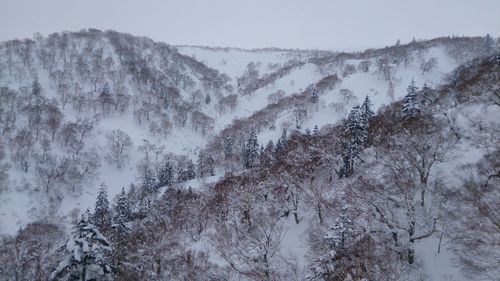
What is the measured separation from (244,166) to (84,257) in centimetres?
6584

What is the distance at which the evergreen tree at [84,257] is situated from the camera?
55.1ft

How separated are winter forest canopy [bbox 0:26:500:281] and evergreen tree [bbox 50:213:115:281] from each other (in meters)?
0.09

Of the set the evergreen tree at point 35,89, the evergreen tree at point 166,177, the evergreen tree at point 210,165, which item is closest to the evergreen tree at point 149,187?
the evergreen tree at point 166,177

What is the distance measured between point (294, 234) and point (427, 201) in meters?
10.7

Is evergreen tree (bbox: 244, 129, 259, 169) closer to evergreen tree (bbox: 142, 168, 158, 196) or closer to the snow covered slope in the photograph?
the snow covered slope

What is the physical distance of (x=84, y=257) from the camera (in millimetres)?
17047

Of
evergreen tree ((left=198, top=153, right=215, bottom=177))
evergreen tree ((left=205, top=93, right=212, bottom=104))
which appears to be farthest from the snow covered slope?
evergreen tree ((left=198, top=153, right=215, bottom=177))

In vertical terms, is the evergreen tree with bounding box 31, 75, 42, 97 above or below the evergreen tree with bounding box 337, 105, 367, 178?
above

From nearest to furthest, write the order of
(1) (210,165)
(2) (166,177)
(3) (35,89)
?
(2) (166,177) → (1) (210,165) → (3) (35,89)

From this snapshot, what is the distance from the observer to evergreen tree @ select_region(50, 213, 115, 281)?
1678 centimetres

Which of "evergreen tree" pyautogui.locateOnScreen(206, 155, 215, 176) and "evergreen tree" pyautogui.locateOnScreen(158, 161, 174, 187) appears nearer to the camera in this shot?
"evergreen tree" pyautogui.locateOnScreen(158, 161, 174, 187)

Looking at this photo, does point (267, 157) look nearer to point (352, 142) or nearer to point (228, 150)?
point (352, 142)

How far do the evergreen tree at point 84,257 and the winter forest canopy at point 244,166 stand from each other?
3.3 inches

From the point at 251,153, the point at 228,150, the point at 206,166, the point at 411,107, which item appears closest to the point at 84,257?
the point at 411,107
